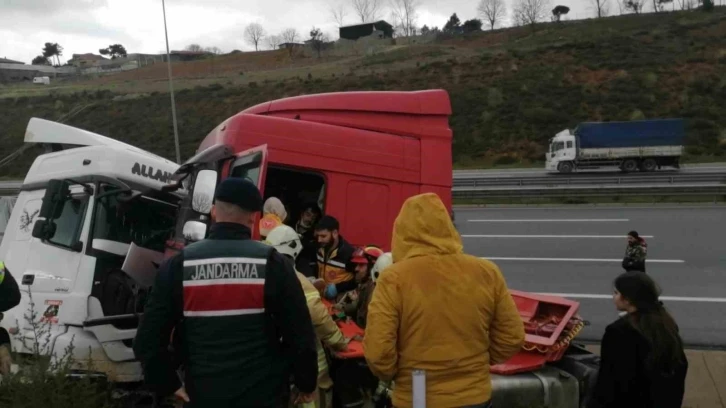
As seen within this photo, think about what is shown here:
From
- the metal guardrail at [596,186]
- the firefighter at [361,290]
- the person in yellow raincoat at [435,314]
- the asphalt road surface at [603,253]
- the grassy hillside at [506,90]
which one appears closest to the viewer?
the person in yellow raincoat at [435,314]

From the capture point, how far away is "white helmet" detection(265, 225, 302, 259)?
4652mm

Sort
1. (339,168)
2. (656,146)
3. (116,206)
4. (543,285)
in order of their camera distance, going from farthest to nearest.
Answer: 1. (656,146)
2. (543,285)
3. (339,168)
4. (116,206)

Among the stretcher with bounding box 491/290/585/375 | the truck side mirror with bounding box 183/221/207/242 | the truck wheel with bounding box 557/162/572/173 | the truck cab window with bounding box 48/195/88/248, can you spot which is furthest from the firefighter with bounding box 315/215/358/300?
the truck wheel with bounding box 557/162/572/173

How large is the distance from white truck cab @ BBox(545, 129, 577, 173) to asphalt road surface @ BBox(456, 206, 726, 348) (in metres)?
13.3

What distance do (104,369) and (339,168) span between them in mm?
2730

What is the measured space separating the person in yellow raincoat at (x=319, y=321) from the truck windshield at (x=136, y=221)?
2.06m

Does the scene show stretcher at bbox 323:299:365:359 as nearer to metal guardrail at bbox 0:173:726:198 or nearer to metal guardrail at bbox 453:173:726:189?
metal guardrail at bbox 0:173:726:198

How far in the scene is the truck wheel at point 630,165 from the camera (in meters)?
33.4

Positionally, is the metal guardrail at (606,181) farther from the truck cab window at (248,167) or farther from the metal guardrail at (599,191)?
the truck cab window at (248,167)

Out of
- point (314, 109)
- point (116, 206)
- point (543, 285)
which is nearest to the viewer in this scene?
point (116, 206)

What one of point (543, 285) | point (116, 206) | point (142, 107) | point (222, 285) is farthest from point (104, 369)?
point (142, 107)

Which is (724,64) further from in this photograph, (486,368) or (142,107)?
(486,368)

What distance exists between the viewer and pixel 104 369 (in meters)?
5.43

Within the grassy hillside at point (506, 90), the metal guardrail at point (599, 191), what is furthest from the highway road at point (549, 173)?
the metal guardrail at point (599, 191)
